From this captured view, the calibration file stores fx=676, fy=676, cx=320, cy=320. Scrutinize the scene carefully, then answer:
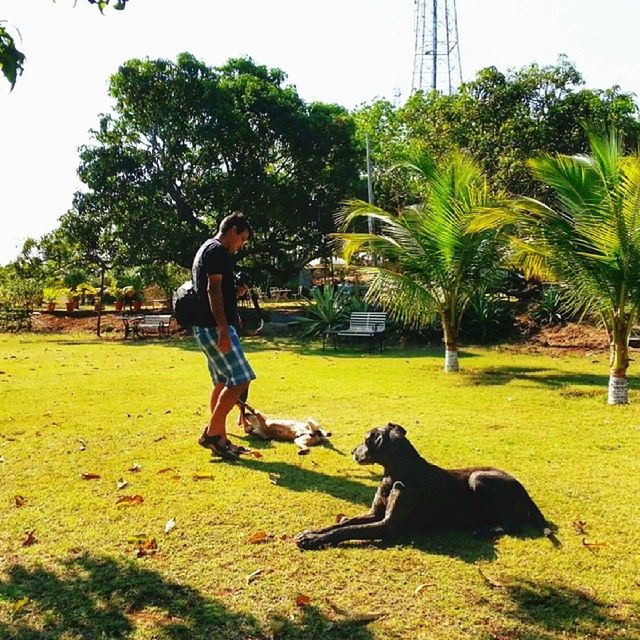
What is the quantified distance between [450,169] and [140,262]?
493 inches

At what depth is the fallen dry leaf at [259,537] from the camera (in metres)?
3.84

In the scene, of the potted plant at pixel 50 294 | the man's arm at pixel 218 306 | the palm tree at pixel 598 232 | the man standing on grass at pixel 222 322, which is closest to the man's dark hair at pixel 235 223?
the man standing on grass at pixel 222 322

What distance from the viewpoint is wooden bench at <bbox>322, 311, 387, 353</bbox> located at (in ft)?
48.9

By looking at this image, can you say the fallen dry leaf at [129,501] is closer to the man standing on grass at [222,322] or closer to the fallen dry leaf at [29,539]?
the fallen dry leaf at [29,539]

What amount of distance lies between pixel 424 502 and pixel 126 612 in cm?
169

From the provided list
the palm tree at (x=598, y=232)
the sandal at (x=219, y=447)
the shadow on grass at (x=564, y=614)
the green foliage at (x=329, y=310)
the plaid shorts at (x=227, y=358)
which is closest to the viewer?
the shadow on grass at (x=564, y=614)

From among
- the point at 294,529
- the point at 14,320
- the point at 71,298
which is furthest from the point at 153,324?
the point at 294,529

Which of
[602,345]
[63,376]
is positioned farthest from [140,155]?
[602,345]

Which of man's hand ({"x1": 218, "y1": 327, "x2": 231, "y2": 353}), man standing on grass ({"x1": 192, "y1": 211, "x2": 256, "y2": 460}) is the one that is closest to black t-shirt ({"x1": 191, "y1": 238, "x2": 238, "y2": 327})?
man standing on grass ({"x1": 192, "y1": 211, "x2": 256, "y2": 460})

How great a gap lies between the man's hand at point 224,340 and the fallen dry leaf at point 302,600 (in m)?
2.57

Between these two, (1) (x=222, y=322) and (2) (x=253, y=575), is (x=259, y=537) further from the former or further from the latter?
(1) (x=222, y=322)

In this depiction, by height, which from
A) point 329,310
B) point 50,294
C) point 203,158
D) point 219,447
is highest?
point 203,158

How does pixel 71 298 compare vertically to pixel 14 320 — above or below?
above

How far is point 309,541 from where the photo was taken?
146 inches
